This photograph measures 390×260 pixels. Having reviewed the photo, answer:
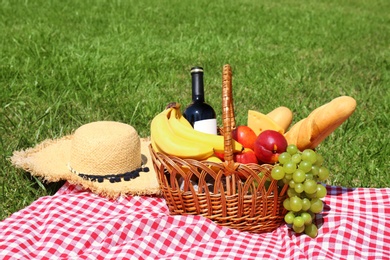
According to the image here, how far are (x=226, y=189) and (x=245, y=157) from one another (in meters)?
0.16

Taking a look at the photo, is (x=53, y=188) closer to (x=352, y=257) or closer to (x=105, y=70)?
(x=352, y=257)

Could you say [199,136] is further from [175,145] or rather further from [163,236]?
[163,236]

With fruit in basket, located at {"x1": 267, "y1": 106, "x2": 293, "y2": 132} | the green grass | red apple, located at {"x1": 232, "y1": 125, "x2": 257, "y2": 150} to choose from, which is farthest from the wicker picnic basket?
the green grass

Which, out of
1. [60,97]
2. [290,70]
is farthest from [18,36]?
[290,70]

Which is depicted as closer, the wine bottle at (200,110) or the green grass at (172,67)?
the wine bottle at (200,110)

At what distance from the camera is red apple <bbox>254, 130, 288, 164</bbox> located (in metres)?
2.65

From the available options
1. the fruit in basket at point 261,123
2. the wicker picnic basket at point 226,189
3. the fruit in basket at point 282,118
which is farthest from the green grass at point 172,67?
the wicker picnic basket at point 226,189

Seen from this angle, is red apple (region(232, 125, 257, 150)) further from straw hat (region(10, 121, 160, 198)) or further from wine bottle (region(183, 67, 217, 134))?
straw hat (region(10, 121, 160, 198))

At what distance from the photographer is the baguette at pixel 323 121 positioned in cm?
263

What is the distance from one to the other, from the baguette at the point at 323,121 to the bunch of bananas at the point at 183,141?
28 centimetres

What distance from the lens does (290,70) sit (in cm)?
566

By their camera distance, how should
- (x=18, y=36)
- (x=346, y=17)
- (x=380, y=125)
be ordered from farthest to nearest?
(x=346, y=17) < (x=18, y=36) < (x=380, y=125)

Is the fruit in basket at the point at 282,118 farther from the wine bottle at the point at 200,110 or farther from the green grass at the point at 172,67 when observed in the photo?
the green grass at the point at 172,67

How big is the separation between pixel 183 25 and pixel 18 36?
2096mm
